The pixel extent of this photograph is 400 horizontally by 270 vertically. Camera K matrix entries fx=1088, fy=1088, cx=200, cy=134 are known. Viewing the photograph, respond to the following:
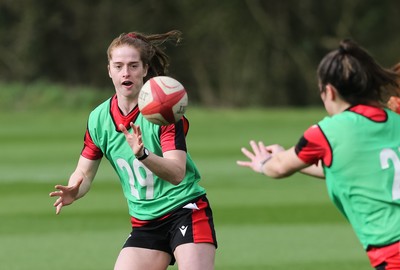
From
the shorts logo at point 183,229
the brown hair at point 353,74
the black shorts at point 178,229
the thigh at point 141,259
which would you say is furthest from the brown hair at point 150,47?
the brown hair at point 353,74

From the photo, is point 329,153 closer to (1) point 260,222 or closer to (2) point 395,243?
(2) point 395,243

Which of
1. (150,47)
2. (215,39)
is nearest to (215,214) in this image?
(150,47)

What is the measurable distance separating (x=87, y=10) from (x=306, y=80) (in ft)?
34.9

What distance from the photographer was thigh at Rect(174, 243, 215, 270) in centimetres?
658

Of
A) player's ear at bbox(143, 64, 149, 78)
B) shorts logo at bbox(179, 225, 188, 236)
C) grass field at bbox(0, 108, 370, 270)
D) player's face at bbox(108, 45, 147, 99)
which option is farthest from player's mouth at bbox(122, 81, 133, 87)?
grass field at bbox(0, 108, 370, 270)

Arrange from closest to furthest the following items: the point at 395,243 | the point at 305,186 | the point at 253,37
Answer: the point at 395,243 → the point at 305,186 → the point at 253,37

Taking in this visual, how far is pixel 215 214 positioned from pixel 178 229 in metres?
6.80

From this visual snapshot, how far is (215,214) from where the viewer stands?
13.6 m

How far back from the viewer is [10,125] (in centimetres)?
2819

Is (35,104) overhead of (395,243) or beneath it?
overhead

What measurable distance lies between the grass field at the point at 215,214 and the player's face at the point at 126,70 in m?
3.46

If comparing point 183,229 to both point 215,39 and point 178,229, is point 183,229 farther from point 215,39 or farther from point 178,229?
point 215,39

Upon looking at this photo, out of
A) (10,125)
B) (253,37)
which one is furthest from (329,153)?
(253,37)

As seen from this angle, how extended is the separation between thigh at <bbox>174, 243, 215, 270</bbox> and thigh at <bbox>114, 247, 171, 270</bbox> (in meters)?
0.15
